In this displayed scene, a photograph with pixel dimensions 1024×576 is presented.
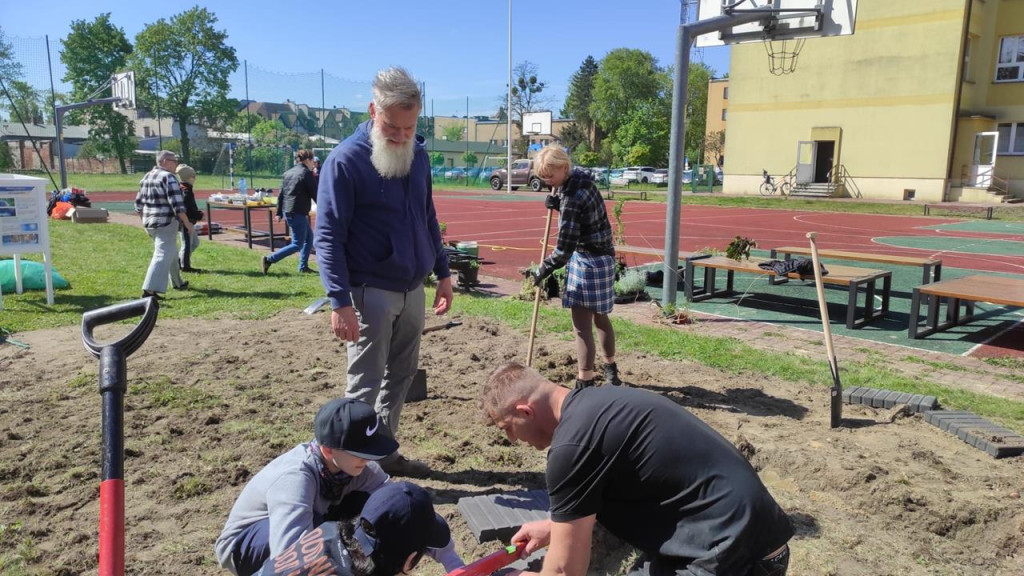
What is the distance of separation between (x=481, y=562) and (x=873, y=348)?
19.8 feet

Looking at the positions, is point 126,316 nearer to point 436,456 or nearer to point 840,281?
point 436,456

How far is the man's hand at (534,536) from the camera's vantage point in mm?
2555

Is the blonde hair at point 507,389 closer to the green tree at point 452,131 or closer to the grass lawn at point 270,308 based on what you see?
the grass lawn at point 270,308

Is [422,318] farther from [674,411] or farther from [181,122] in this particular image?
[181,122]

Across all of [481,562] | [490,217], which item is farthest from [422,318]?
[490,217]

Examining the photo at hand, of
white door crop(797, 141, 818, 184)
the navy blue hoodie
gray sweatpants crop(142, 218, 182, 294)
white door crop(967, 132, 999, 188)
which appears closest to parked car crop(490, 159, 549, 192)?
white door crop(797, 141, 818, 184)

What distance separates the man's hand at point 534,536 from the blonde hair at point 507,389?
528 millimetres

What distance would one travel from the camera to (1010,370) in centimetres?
635

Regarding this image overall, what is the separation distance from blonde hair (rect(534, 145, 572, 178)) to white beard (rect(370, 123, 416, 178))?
1.61 metres

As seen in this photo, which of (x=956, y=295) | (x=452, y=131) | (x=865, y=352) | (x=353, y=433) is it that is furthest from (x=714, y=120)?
(x=353, y=433)

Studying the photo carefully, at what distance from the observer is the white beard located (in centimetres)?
351

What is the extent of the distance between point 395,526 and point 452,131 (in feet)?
270

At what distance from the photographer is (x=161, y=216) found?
867cm

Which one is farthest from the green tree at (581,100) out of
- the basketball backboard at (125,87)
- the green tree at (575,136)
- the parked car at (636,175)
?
the basketball backboard at (125,87)
